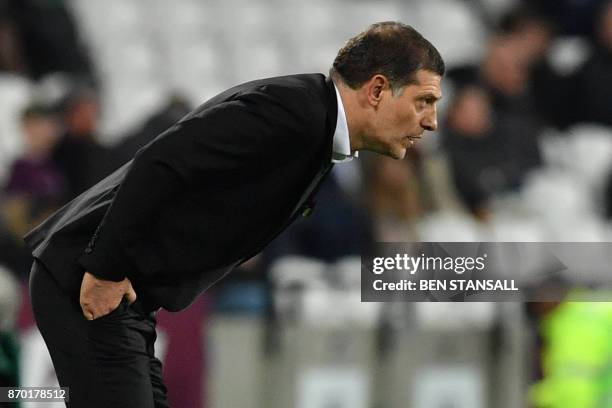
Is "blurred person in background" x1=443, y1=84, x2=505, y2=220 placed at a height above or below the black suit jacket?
above

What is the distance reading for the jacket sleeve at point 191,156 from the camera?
2621mm

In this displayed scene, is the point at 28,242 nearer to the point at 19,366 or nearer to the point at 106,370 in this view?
the point at 106,370

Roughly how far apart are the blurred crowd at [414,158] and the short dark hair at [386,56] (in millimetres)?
1934

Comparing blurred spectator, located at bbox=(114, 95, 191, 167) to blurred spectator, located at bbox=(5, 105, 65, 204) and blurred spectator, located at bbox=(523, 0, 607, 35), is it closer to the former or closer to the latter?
blurred spectator, located at bbox=(5, 105, 65, 204)

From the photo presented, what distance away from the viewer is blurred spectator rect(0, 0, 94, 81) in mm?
6984

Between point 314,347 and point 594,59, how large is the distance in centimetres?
278

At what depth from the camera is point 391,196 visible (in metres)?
5.77

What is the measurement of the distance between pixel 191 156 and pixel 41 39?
185 inches

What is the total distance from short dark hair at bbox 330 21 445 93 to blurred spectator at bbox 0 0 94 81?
4394mm

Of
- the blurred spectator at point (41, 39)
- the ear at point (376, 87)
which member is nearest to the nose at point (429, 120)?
the ear at point (376, 87)

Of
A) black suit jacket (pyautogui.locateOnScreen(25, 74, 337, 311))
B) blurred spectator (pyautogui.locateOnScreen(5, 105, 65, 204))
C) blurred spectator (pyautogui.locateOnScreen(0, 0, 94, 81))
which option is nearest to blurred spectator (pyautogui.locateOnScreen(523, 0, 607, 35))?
blurred spectator (pyautogui.locateOnScreen(0, 0, 94, 81))

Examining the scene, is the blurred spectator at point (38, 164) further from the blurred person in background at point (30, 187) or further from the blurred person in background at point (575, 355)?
the blurred person in background at point (575, 355)

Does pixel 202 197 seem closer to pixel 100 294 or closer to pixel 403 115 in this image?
pixel 100 294

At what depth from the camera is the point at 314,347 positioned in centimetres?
550
